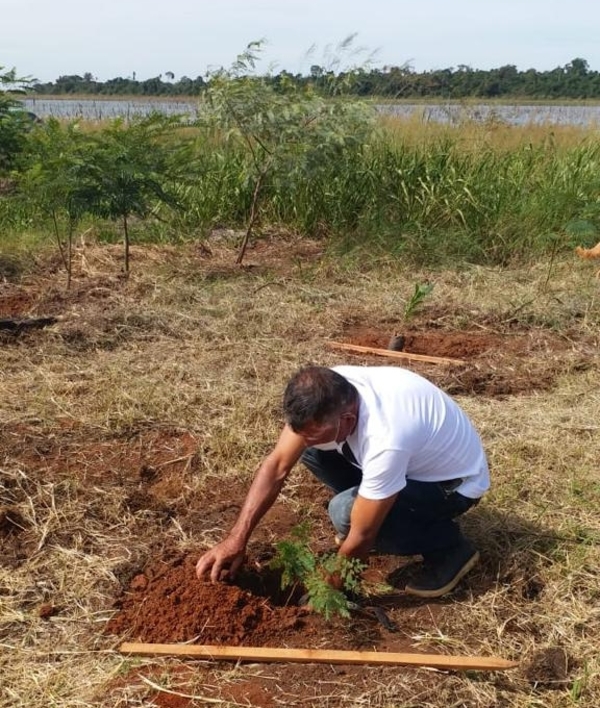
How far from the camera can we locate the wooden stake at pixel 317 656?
8.28 ft

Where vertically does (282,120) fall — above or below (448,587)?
above

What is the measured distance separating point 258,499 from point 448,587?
76 cm

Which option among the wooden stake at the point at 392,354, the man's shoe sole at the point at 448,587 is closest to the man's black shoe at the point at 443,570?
the man's shoe sole at the point at 448,587

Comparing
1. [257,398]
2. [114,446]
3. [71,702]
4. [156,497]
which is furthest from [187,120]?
[71,702]

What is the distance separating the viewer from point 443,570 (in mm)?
2971

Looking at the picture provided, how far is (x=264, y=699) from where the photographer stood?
96.4 inches

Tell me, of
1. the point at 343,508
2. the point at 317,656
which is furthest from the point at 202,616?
the point at 343,508

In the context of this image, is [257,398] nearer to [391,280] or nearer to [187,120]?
[391,280]

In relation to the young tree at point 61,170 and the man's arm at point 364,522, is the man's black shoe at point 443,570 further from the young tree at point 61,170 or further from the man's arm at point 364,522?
the young tree at point 61,170

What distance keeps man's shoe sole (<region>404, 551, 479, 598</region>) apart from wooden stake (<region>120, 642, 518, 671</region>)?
32cm

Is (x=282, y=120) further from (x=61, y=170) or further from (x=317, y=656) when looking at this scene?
(x=317, y=656)

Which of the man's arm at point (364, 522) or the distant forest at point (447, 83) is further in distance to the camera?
the distant forest at point (447, 83)

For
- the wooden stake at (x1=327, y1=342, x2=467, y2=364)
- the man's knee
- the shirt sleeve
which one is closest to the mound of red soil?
the man's knee

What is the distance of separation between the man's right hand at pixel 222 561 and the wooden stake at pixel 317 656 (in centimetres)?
28
